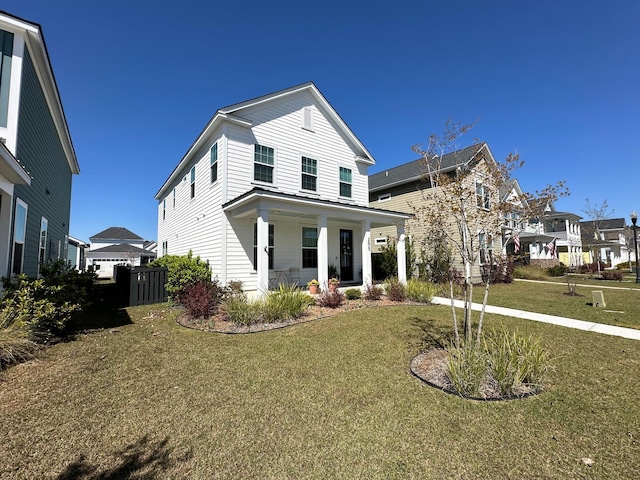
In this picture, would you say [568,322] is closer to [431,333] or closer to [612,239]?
[431,333]

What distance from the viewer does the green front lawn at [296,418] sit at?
2424 mm

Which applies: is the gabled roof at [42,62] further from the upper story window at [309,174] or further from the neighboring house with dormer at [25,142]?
the upper story window at [309,174]

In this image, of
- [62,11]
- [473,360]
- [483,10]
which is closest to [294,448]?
[473,360]

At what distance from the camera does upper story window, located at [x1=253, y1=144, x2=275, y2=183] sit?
11.8 meters

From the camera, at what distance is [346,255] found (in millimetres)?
15070

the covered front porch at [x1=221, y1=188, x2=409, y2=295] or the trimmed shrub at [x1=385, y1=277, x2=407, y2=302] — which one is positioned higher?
the covered front porch at [x1=221, y1=188, x2=409, y2=295]

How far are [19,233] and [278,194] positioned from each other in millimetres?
6623

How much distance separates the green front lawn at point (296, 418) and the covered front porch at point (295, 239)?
4.86 meters

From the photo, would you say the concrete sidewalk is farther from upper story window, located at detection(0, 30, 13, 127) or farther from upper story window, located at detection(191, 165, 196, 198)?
upper story window, located at detection(0, 30, 13, 127)

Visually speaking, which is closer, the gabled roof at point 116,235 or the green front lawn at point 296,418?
the green front lawn at point 296,418

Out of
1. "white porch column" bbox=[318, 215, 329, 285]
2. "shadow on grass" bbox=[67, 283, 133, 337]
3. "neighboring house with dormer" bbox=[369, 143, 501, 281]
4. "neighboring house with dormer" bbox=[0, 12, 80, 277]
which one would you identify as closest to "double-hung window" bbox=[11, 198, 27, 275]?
"neighboring house with dormer" bbox=[0, 12, 80, 277]

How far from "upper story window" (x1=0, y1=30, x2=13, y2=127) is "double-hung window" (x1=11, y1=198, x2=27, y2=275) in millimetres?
1950

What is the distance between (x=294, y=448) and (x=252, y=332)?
4.10 metres

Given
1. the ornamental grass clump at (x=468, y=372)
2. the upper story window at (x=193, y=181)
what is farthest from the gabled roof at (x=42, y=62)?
the ornamental grass clump at (x=468, y=372)
